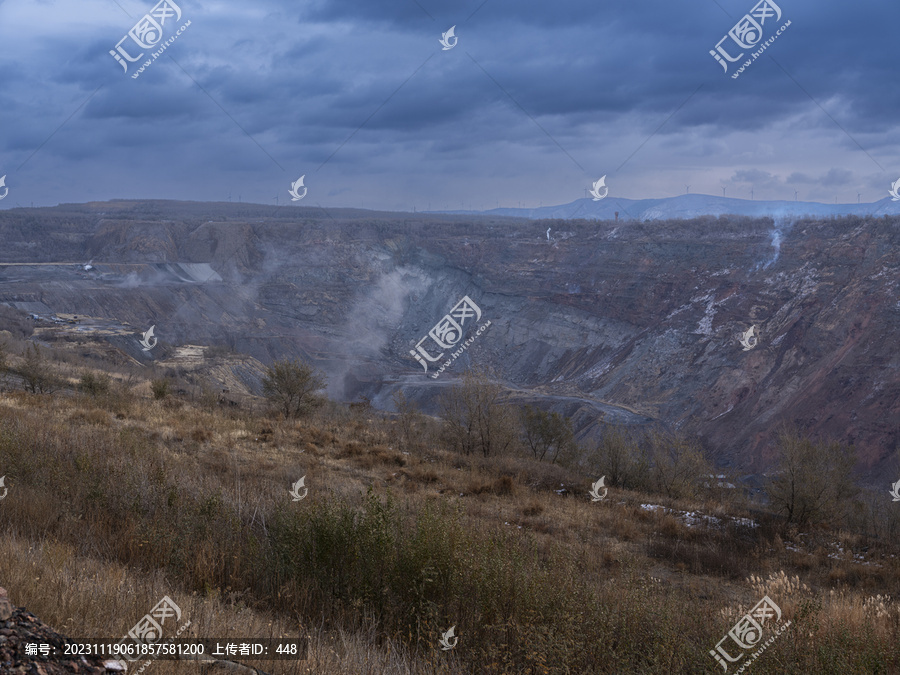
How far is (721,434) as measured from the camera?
147 ft

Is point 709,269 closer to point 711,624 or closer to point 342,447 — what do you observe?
point 342,447

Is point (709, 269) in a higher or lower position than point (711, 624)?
higher

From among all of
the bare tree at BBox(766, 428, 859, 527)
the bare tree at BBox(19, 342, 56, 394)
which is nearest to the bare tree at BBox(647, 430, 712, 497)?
the bare tree at BBox(766, 428, 859, 527)

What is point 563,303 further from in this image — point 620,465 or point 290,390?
point 290,390

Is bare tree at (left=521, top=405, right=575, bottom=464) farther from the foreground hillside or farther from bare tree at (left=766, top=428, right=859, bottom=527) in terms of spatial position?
the foreground hillside

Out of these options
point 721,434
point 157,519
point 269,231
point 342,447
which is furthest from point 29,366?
point 269,231

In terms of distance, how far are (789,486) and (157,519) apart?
58.3 ft

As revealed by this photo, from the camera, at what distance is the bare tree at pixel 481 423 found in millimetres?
21181

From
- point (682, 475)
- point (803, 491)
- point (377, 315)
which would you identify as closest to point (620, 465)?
point (682, 475)

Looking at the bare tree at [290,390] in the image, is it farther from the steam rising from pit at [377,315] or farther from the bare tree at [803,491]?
the steam rising from pit at [377,315]

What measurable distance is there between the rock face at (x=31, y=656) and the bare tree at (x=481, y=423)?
1782 centimetres

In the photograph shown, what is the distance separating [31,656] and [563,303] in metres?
68.5

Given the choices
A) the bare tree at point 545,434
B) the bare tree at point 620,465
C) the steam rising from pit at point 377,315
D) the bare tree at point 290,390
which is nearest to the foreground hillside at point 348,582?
the bare tree at point 620,465

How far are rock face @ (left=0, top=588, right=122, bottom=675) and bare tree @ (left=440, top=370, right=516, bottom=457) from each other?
17.8 metres
